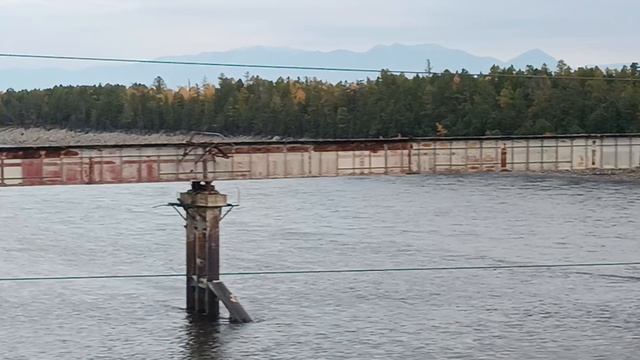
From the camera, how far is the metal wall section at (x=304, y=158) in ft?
83.1

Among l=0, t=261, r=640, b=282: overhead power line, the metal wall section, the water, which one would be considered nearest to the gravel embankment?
the water

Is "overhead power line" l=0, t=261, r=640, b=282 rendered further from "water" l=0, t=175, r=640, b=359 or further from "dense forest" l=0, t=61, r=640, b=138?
"dense forest" l=0, t=61, r=640, b=138

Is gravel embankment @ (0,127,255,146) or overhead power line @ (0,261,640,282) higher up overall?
gravel embankment @ (0,127,255,146)

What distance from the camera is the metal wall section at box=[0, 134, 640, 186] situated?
2534 centimetres

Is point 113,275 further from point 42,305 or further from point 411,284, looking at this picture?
point 411,284

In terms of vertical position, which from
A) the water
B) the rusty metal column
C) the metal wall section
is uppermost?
the metal wall section

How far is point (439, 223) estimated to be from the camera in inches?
2000

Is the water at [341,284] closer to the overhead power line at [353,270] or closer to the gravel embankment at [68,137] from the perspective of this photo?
the overhead power line at [353,270]

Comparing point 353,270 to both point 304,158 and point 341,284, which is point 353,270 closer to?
point 341,284

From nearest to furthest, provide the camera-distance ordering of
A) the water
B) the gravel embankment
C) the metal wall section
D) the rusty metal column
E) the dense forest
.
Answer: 1. the metal wall section
2. the water
3. the rusty metal column
4. the dense forest
5. the gravel embankment

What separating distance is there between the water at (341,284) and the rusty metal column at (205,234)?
0.87m

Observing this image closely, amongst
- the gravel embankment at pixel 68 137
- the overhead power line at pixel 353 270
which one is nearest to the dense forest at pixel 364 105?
the gravel embankment at pixel 68 137

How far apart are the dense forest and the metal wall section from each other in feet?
191

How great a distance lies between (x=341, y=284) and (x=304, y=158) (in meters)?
7.23
